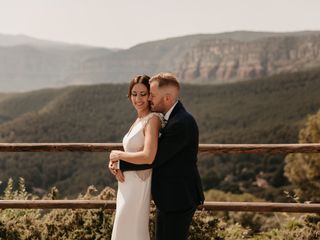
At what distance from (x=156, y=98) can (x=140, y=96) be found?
0.44 ft

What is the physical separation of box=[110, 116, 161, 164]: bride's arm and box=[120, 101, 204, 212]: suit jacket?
0.13ft

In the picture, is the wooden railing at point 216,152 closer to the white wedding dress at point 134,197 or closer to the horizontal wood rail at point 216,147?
the horizontal wood rail at point 216,147

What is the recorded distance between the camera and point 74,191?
93.2 m

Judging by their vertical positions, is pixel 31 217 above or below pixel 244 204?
below

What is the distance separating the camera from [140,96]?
10.2 ft

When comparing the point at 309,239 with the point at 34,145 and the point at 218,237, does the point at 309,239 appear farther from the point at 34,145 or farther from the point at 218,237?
the point at 34,145

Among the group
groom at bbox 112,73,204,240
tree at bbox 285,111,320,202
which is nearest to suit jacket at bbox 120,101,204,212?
groom at bbox 112,73,204,240

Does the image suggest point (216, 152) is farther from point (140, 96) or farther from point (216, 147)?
point (140, 96)

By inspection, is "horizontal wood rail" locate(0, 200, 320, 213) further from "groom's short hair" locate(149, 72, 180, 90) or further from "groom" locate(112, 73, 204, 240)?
"groom's short hair" locate(149, 72, 180, 90)

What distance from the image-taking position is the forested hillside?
267 feet

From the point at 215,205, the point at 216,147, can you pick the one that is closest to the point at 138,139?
the point at 216,147

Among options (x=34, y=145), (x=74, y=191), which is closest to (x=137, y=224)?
(x=34, y=145)

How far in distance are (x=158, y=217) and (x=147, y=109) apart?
694mm

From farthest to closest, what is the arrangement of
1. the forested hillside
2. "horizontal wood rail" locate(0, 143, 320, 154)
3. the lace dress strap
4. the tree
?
the forested hillside → the tree → "horizontal wood rail" locate(0, 143, 320, 154) → the lace dress strap
